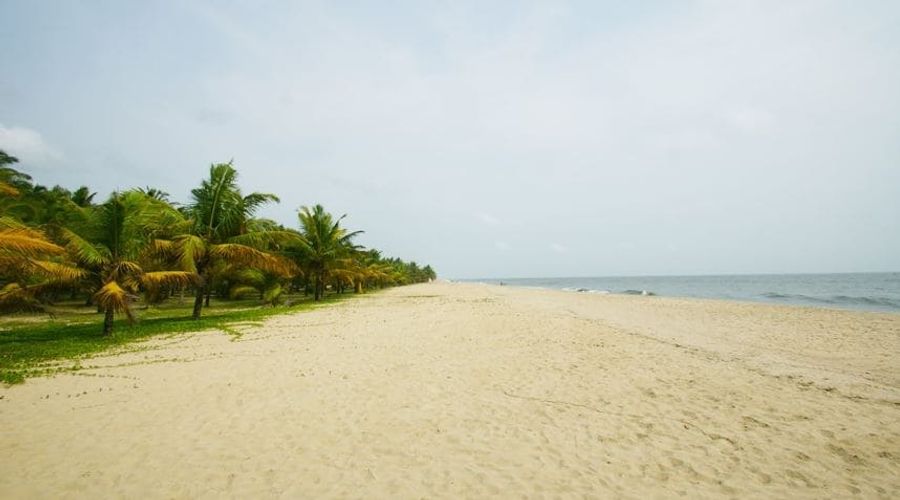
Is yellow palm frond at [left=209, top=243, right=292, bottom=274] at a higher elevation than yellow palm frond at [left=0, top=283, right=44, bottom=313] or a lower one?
higher

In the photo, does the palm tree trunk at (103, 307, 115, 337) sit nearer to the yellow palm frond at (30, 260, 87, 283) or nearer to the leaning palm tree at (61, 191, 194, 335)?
the leaning palm tree at (61, 191, 194, 335)

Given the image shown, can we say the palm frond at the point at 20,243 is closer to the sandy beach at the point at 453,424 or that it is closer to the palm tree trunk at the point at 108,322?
the palm tree trunk at the point at 108,322

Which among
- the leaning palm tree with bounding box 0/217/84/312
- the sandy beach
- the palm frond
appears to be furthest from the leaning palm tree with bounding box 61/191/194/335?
the sandy beach

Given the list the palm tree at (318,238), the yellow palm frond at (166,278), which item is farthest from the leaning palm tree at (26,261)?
the palm tree at (318,238)

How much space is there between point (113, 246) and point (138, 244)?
0.70 metres

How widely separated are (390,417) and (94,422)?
405cm

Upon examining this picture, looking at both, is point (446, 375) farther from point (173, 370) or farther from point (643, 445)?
point (173, 370)

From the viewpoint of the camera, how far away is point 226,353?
31.0 ft

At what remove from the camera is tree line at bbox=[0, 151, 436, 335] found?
10.8 m

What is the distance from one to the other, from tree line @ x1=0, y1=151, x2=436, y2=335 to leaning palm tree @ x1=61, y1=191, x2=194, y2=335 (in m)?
0.03

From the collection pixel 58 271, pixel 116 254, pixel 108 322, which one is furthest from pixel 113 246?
pixel 108 322

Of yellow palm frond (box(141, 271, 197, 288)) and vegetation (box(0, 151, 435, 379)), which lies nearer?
vegetation (box(0, 151, 435, 379))

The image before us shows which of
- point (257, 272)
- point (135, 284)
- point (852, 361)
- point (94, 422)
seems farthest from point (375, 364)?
point (257, 272)

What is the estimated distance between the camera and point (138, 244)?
12.4 m
